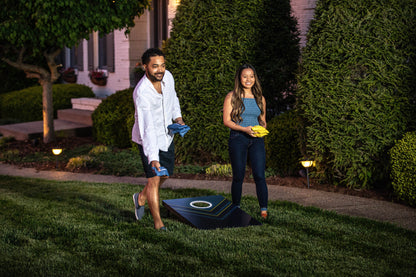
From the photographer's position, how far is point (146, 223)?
17.2ft

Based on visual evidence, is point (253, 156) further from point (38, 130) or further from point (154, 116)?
point (38, 130)

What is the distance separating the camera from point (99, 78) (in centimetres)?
1543

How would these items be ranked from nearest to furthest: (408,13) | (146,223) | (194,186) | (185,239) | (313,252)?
(313,252)
(185,239)
(146,223)
(408,13)
(194,186)

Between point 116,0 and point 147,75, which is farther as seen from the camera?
point 116,0

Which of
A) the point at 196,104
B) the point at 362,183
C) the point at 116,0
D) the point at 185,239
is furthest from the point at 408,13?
the point at 116,0

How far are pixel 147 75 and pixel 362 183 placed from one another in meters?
3.59

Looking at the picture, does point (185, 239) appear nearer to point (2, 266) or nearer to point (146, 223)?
point (146, 223)

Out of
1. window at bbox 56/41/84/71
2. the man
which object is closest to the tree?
the man

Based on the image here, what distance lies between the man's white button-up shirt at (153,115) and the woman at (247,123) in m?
0.81

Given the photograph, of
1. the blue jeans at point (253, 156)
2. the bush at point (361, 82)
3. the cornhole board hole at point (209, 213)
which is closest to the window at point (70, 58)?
the bush at point (361, 82)

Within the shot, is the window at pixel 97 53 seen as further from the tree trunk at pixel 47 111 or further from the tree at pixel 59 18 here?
the tree at pixel 59 18

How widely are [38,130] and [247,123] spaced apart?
8.27 m

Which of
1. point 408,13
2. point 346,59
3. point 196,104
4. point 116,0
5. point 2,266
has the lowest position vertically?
point 2,266

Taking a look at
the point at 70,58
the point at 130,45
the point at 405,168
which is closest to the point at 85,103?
the point at 130,45
